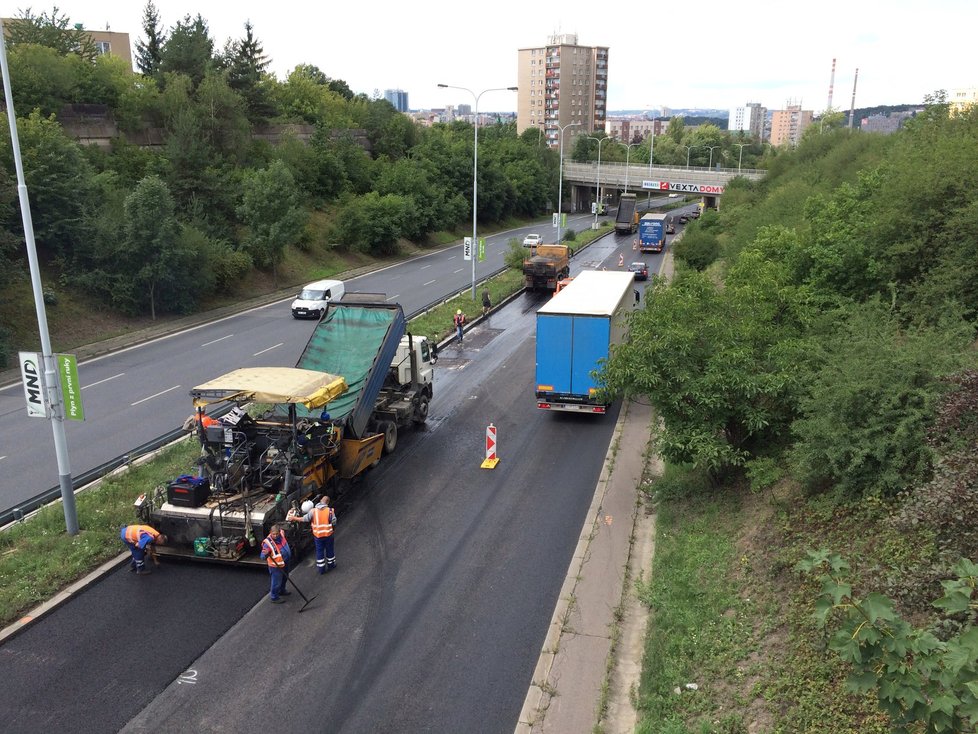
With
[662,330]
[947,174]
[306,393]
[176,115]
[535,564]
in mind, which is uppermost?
[176,115]

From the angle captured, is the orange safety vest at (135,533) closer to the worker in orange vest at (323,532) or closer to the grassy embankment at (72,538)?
the grassy embankment at (72,538)

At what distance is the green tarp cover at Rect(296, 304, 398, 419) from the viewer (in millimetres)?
16172

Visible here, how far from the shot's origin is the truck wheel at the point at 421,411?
18.6 meters

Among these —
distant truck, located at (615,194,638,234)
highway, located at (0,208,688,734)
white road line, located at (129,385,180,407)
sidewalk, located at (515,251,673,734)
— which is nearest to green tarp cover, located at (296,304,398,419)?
highway, located at (0,208,688,734)

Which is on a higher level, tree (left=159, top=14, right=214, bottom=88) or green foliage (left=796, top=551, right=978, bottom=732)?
tree (left=159, top=14, right=214, bottom=88)

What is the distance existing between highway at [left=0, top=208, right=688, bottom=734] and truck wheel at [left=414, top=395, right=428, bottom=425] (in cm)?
311

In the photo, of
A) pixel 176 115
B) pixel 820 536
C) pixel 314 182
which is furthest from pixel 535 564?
pixel 314 182

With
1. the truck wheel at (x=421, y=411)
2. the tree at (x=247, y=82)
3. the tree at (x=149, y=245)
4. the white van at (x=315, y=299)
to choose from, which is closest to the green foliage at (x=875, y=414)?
the truck wheel at (x=421, y=411)

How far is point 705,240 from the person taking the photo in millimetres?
38188

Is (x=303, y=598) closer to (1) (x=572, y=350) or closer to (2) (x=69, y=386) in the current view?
(2) (x=69, y=386)

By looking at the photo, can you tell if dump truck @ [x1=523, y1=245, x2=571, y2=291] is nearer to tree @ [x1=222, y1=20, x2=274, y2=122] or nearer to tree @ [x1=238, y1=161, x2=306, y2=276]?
tree @ [x1=238, y1=161, x2=306, y2=276]

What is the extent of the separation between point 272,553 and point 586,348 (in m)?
10.3

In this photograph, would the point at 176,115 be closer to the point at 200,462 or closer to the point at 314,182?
the point at 314,182

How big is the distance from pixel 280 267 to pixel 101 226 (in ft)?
45.7
